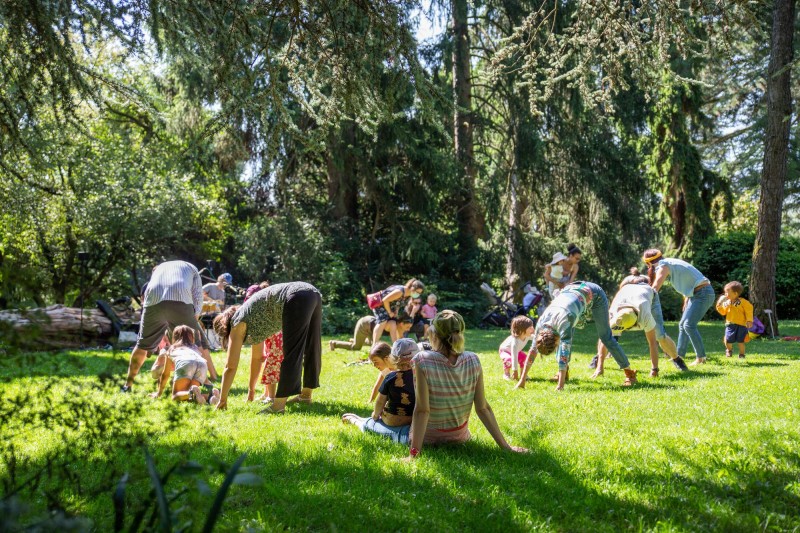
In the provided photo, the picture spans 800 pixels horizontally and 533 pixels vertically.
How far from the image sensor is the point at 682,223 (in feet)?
80.1

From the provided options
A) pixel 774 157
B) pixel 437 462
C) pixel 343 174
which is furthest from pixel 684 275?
pixel 343 174

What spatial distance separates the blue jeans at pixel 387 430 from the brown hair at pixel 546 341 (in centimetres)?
256

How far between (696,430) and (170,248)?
1803 cm

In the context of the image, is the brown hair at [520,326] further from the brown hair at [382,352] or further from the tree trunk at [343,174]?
the tree trunk at [343,174]

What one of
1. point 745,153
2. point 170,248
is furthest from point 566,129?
point 170,248

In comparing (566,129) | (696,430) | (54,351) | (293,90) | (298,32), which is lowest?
(696,430)

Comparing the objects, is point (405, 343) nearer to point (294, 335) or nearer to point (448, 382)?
point (448, 382)

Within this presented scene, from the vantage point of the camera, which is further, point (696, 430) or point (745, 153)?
point (745, 153)

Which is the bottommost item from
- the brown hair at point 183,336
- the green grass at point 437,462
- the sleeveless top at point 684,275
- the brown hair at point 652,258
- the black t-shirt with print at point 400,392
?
the green grass at point 437,462

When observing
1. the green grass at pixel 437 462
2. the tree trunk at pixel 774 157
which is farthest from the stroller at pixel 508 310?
the green grass at pixel 437 462

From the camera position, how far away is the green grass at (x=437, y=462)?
3318mm

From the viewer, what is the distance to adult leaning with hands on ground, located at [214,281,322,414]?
6.86m

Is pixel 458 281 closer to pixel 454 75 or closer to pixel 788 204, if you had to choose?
pixel 454 75

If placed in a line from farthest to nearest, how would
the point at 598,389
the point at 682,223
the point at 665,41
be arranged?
the point at 682,223 → the point at 598,389 → the point at 665,41
